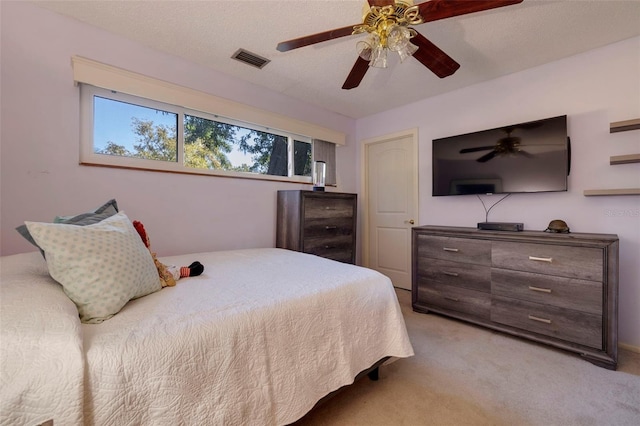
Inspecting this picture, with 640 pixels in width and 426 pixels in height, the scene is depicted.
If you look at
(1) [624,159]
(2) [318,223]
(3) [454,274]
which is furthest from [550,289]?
(2) [318,223]

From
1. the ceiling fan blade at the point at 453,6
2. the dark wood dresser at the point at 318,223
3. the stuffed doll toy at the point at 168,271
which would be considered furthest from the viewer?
the dark wood dresser at the point at 318,223

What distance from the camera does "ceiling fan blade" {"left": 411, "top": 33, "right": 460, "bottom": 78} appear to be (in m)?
1.54

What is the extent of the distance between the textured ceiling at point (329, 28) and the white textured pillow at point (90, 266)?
1.67 m

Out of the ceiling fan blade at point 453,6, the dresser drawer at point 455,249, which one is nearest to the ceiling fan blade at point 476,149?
the dresser drawer at point 455,249

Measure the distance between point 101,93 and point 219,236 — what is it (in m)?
1.51

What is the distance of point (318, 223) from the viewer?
295 centimetres

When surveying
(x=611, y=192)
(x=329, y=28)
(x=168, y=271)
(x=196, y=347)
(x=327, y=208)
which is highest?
(x=329, y=28)

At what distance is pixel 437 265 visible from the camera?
2658 millimetres

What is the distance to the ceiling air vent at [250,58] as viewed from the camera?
7.66ft

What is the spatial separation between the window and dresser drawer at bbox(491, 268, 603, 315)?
2.37 meters

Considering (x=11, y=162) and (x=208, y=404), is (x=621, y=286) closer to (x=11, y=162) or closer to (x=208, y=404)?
(x=208, y=404)

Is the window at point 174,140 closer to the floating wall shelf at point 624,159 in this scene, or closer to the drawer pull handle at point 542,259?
the drawer pull handle at point 542,259

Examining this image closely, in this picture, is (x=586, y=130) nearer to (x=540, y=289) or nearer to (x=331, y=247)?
(x=540, y=289)

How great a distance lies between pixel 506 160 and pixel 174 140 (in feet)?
10.4
